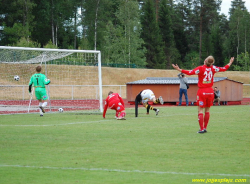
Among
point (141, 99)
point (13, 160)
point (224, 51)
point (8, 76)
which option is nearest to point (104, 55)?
point (224, 51)

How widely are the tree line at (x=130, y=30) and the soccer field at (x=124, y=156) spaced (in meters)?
51.2

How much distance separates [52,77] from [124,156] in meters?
31.4

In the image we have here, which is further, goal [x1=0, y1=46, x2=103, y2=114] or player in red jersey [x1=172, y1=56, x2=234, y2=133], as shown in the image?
goal [x1=0, y1=46, x2=103, y2=114]

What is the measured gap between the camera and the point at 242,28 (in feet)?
316

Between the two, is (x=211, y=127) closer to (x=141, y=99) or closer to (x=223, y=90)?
(x=141, y=99)

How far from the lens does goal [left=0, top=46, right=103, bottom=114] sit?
2553 cm

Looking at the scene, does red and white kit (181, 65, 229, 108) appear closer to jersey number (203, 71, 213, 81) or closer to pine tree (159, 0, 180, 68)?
jersey number (203, 71, 213, 81)

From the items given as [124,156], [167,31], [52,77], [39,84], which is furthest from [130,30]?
[124,156]

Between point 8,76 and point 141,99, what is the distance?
15.7 metres

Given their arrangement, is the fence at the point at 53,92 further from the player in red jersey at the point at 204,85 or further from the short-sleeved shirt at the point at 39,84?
the player in red jersey at the point at 204,85

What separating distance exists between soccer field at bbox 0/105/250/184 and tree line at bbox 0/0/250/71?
51240 mm

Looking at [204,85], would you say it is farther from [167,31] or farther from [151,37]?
[167,31]

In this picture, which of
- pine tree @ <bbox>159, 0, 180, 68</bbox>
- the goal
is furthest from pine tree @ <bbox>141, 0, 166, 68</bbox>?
the goal

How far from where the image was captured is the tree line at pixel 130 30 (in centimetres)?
7375
